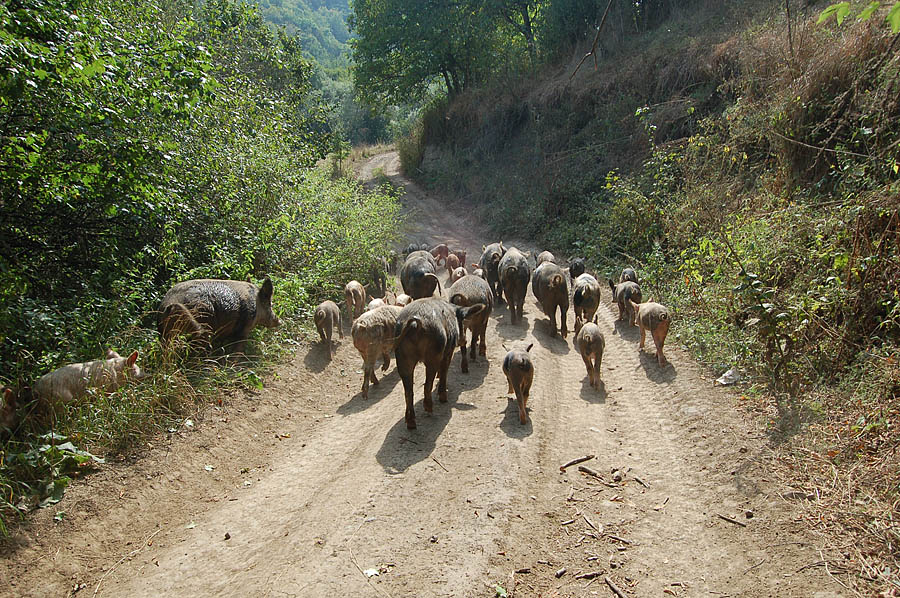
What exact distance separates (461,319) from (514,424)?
69.0 inches

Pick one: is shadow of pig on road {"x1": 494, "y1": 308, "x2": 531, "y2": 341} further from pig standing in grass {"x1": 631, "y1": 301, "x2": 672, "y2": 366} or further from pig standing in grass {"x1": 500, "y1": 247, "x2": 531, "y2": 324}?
pig standing in grass {"x1": 631, "y1": 301, "x2": 672, "y2": 366}

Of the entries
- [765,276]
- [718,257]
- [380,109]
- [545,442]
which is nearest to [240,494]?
[545,442]

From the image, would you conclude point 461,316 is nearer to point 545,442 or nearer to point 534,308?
point 545,442

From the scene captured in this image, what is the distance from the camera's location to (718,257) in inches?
348

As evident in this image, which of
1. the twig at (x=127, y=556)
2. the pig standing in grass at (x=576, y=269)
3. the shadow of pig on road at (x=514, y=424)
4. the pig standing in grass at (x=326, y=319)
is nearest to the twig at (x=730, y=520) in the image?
the shadow of pig on road at (x=514, y=424)

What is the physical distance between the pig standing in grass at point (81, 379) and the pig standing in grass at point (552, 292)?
21.4 feet

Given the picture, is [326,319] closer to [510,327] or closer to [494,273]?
[510,327]

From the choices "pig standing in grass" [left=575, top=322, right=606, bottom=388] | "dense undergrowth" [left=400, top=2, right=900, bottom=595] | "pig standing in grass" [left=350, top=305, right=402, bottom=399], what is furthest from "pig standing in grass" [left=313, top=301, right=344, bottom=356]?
"dense undergrowth" [left=400, top=2, right=900, bottom=595]

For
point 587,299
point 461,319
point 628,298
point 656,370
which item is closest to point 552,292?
point 587,299

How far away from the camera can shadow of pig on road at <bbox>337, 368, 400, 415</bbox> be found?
7375 millimetres

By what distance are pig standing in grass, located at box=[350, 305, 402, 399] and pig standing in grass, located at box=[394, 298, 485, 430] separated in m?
0.92

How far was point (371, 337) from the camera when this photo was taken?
24.5ft

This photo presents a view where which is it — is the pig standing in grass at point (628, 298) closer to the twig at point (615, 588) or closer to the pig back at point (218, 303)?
the twig at point (615, 588)

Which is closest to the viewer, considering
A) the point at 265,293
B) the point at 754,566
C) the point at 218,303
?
the point at 754,566
